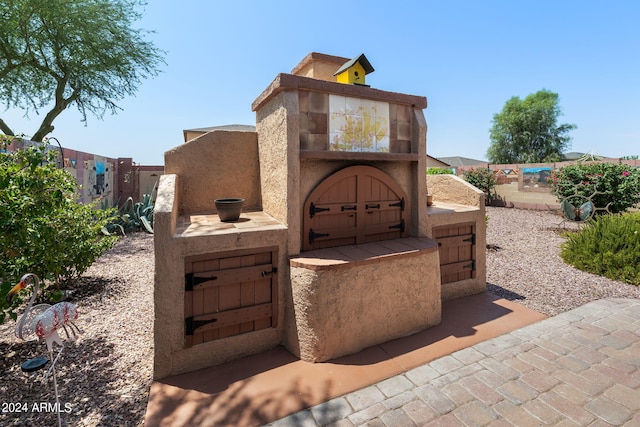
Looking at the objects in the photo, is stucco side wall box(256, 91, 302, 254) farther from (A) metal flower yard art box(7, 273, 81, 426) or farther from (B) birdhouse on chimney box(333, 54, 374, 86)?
(A) metal flower yard art box(7, 273, 81, 426)

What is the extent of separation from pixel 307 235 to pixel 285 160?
1.07 metres

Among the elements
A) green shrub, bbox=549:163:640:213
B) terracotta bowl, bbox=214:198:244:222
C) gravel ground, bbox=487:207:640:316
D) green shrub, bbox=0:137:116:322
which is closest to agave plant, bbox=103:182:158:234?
green shrub, bbox=0:137:116:322

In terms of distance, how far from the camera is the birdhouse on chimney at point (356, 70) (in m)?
4.86

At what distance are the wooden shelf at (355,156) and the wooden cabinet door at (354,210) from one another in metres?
0.17

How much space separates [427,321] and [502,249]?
19.4ft

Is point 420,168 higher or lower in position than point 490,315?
higher

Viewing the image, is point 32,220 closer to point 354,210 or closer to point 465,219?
point 354,210

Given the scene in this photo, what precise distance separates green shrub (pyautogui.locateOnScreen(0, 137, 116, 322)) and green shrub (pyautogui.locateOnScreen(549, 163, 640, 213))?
15.2 metres

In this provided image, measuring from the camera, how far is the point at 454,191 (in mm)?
6453

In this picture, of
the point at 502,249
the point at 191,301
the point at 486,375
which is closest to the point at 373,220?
the point at 486,375

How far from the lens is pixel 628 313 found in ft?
15.3

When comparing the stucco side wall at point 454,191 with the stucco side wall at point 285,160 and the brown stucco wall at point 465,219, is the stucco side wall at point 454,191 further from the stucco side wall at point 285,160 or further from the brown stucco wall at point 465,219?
the stucco side wall at point 285,160

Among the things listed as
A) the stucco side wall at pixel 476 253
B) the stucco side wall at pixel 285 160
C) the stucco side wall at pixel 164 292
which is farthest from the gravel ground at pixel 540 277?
the stucco side wall at pixel 164 292

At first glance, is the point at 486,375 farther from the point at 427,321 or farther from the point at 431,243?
the point at 431,243
